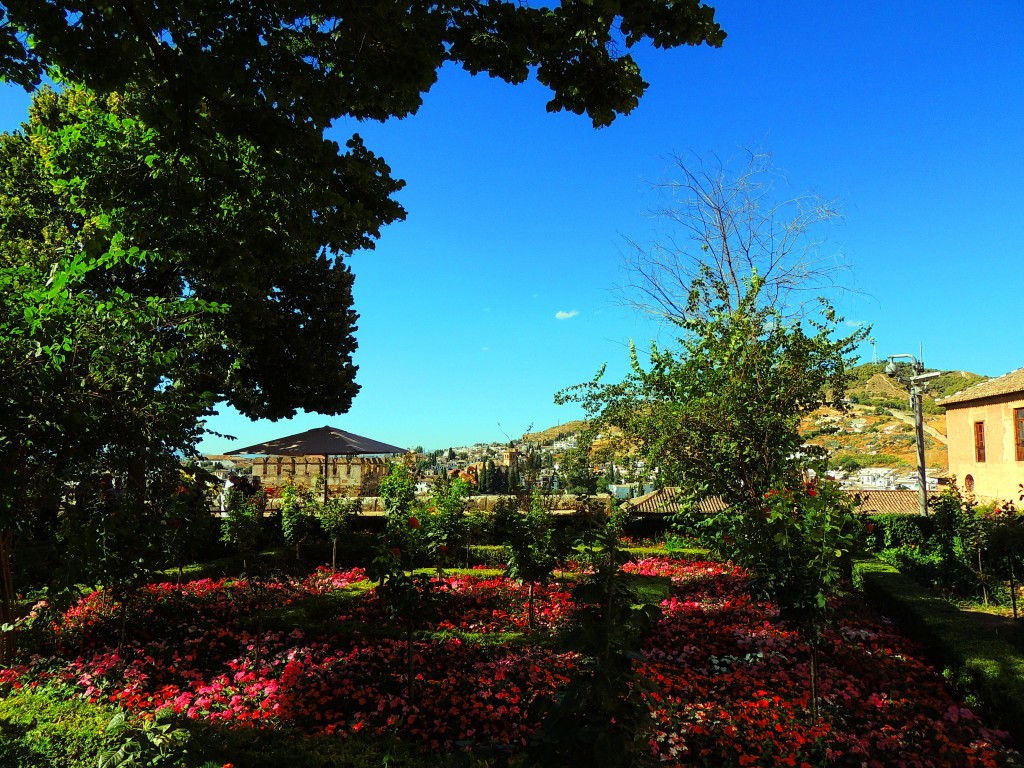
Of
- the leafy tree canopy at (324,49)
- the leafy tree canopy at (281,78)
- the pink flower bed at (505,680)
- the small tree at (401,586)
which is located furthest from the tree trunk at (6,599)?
the leafy tree canopy at (324,49)

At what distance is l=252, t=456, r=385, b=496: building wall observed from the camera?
23.5m

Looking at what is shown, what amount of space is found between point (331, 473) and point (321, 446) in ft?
56.2

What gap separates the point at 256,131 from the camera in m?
4.47

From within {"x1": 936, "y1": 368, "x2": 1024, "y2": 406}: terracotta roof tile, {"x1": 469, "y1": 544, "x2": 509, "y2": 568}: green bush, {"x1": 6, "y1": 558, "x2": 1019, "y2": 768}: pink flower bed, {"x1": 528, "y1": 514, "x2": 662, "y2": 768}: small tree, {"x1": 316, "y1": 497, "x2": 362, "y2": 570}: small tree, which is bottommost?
{"x1": 469, "y1": 544, "x2": 509, "y2": 568}: green bush

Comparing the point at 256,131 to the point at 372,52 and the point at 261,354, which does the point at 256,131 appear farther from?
the point at 261,354

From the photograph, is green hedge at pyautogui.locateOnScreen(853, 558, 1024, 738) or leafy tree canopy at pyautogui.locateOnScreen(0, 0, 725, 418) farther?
green hedge at pyautogui.locateOnScreen(853, 558, 1024, 738)

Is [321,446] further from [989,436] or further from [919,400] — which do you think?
[989,436]

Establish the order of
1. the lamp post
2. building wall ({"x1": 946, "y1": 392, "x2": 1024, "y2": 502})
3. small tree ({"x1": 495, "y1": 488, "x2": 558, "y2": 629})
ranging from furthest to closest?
building wall ({"x1": 946, "y1": 392, "x2": 1024, "y2": 502})
the lamp post
small tree ({"x1": 495, "y1": 488, "x2": 558, "y2": 629})

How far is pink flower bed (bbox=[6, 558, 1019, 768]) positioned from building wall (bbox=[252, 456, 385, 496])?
13.8 meters

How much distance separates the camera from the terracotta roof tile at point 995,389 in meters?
21.2

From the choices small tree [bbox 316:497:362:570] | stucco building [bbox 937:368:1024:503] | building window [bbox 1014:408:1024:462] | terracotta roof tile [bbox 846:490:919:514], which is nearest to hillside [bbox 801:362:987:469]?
stucco building [bbox 937:368:1024:503]

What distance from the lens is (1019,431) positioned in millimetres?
21234

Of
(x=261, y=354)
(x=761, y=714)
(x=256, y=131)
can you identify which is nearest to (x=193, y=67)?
(x=256, y=131)

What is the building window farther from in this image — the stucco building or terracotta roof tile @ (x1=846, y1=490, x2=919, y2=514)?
terracotta roof tile @ (x1=846, y1=490, x2=919, y2=514)
